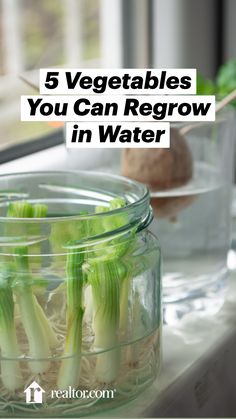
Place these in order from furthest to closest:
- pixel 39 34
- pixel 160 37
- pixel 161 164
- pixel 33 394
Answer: pixel 39 34 < pixel 160 37 < pixel 161 164 < pixel 33 394

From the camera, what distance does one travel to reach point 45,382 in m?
0.53

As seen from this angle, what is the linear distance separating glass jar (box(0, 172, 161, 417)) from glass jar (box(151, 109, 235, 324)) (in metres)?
0.12

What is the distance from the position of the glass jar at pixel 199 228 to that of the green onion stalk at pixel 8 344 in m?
0.17

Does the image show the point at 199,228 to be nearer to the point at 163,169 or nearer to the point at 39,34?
the point at 163,169

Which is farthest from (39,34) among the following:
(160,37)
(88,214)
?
(88,214)

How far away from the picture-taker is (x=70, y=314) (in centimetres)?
53

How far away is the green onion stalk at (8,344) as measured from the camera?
522mm

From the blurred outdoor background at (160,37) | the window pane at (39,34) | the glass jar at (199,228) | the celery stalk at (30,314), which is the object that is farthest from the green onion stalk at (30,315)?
the window pane at (39,34)

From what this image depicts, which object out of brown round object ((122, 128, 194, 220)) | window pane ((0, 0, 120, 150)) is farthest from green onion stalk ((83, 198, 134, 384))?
window pane ((0, 0, 120, 150))

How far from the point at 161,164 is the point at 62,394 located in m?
0.20

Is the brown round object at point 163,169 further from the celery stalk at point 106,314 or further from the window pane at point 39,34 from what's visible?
the window pane at point 39,34

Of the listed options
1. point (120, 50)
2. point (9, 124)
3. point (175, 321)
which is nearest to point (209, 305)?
point (175, 321)

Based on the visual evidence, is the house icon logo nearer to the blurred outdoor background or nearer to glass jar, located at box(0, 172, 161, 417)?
glass jar, located at box(0, 172, 161, 417)

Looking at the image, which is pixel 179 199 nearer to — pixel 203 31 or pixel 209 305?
pixel 209 305
